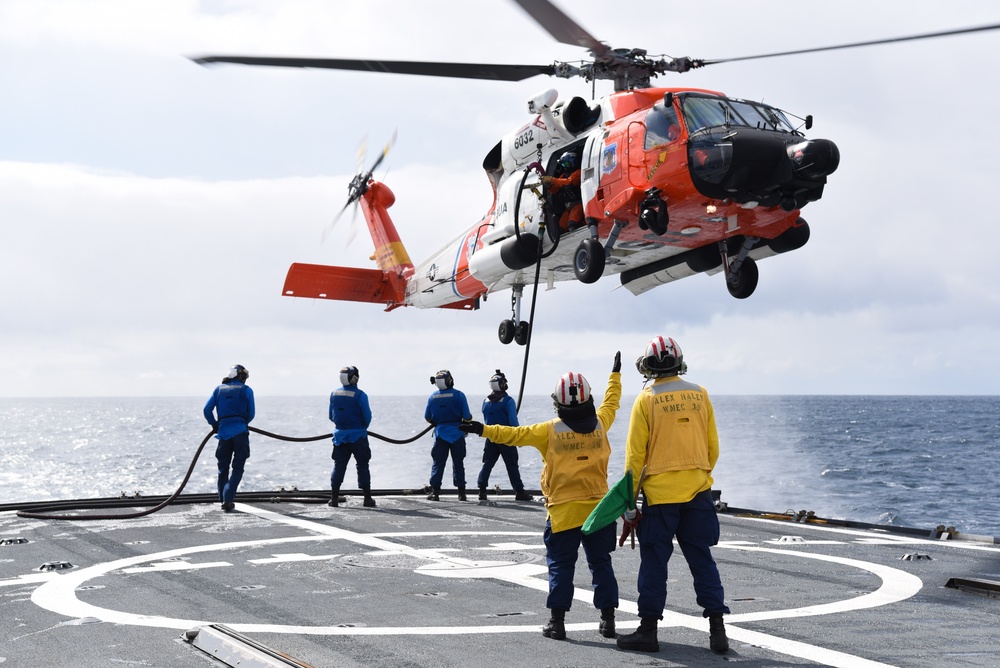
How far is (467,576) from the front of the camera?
816cm

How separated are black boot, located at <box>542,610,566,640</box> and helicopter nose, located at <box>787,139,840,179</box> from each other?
246 inches

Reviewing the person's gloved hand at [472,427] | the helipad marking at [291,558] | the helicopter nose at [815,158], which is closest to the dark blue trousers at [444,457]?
the helipad marking at [291,558]

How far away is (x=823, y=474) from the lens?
3884cm

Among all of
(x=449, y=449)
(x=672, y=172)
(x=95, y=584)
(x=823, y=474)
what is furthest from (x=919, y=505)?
(x=95, y=584)

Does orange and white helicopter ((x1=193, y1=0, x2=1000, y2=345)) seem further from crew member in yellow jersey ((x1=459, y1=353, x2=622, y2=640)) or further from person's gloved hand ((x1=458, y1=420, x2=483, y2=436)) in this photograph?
person's gloved hand ((x1=458, y1=420, x2=483, y2=436))

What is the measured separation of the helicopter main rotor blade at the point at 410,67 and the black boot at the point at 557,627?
684cm

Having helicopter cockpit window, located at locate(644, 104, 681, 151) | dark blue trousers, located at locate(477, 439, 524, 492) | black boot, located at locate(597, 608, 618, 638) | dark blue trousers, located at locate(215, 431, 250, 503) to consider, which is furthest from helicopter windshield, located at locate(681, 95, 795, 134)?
dark blue trousers, located at locate(215, 431, 250, 503)

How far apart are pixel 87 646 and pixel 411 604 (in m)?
2.24

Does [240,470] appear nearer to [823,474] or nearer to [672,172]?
[672,172]

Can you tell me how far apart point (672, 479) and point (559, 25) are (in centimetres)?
607

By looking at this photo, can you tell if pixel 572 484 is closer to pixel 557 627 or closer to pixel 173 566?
pixel 557 627

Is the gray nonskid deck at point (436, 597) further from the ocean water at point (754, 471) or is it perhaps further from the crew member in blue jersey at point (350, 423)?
the ocean water at point (754, 471)

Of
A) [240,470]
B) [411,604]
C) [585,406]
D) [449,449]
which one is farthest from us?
[449,449]

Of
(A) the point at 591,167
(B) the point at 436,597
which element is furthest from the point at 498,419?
(B) the point at 436,597
